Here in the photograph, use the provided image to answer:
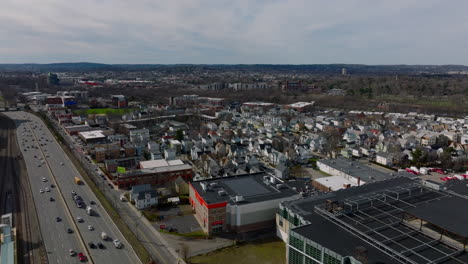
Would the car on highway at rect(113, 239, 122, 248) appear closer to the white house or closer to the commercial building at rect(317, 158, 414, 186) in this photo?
the white house

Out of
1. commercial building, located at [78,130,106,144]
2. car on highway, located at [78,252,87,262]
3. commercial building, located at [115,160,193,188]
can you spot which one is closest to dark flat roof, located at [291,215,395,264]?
car on highway, located at [78,252,87,262]

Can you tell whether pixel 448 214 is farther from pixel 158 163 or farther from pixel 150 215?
pixel 158 163

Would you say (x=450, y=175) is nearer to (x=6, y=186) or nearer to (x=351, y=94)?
(x=6, y=186)

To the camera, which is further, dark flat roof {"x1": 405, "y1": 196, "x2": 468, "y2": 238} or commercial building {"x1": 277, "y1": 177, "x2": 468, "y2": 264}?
dark flat roof {"x1": 405, "y1": 196, "x2": 468, "y2": 238}

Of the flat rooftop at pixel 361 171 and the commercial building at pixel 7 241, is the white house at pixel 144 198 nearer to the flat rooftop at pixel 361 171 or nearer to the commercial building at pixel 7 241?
the commercial building at pixel 7 241

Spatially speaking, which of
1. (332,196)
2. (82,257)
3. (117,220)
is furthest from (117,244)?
(332,196)

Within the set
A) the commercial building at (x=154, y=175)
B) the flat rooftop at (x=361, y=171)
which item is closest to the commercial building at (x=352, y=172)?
the flat rooftop at (x=361, y=171)
